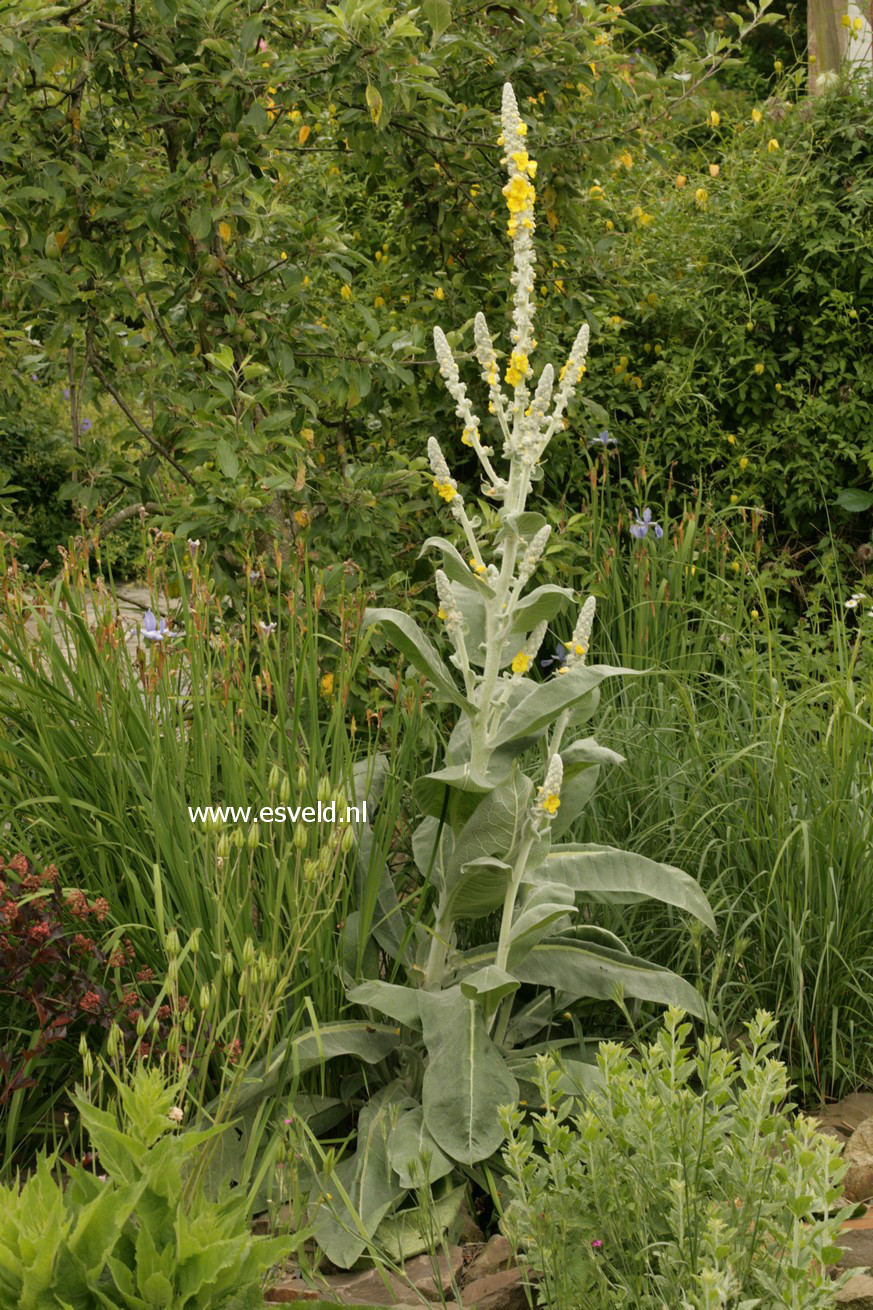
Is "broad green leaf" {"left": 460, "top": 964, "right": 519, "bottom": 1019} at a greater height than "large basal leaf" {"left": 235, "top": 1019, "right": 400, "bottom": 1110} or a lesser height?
greater

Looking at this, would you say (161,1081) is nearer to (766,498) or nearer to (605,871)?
(605,871)

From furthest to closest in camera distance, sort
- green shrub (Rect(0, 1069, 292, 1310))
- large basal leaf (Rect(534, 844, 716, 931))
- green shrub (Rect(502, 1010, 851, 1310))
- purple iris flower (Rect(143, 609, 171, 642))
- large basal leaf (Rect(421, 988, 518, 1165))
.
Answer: purple iris flower (Rect(143, 609, 171, 642)), large basal leaf (Rect(534, 844, 716, 931)), large basal leaf (Rect(421, 988, 518, 1165)), green shrub (Rect(502, 1010, 851, 1310)), green shrub (Rect(0, 1069, 292, 1310))

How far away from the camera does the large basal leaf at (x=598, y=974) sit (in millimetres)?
2736

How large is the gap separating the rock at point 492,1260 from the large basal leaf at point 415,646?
3.17 ft

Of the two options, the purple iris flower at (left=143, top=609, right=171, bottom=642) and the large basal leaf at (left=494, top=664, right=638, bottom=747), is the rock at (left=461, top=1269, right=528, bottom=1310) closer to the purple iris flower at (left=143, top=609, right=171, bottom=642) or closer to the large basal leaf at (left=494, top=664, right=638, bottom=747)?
the large basal leaf at (left=494, top=664, right=638, bottom=747)

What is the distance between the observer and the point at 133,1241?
184cm

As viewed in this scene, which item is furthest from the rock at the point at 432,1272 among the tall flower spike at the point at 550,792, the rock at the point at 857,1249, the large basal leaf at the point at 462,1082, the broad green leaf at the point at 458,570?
the broad green leaf at the point at 458,570

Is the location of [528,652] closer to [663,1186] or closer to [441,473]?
[441,473]

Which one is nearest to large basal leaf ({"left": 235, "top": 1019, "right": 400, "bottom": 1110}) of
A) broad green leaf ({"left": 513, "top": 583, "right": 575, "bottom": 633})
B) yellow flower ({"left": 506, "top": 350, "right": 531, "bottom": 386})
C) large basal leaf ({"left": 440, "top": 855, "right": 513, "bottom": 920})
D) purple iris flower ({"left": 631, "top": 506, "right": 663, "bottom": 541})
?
large basal leaf ({"left": 440, "top": 855, "right": 513, "bottom": 920})

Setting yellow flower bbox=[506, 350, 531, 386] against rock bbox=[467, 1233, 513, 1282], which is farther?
yellow flower bbox=[506, 350, 531, 386]

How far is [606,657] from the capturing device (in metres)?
4.05

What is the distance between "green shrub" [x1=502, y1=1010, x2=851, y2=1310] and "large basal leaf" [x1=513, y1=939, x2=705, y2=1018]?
63 centimetres

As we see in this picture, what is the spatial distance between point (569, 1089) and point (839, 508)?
360 cm

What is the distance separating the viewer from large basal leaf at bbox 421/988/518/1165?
245cm
